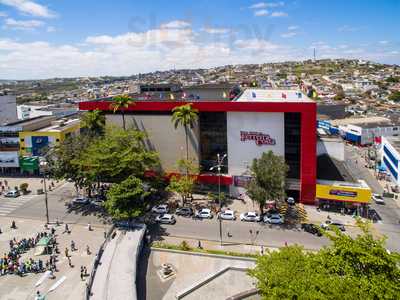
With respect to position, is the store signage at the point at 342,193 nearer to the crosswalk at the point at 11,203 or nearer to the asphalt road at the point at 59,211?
the asphalt road at the point at 59,211

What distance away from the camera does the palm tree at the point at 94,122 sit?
180ft

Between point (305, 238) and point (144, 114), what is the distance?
32.5m

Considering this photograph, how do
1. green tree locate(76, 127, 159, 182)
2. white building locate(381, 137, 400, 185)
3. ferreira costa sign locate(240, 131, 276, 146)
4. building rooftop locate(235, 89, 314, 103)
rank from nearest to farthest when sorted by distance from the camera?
green tree locate(76, 127, 159, 182)
ferreira costa sign locate(240, 131, 276, 146)
building rooftop locate(235, 89, 314, 103)
white building locate(381, 137, 400, 185)

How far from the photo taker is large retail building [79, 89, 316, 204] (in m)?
46.9

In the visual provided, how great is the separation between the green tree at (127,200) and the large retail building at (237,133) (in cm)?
1451

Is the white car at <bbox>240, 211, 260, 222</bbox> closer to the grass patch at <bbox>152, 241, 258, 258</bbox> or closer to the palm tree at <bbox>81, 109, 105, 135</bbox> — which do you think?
the grass patch at <bbox>152, 241, 258, 258</bbox>

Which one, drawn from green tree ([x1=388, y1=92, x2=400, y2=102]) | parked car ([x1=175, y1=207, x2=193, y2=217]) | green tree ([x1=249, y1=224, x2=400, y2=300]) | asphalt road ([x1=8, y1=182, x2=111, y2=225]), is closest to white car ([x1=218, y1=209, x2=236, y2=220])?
parked car ([x1=175, y1=207, x2=193, y2=217])

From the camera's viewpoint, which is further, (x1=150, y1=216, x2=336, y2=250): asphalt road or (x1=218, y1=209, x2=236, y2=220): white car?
(x1=218, y1=209, x2=236, y2=220): white car

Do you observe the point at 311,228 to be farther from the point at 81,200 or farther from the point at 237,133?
the point at 81,200

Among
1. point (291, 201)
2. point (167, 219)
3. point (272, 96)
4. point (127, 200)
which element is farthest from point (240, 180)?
point (127, 200)

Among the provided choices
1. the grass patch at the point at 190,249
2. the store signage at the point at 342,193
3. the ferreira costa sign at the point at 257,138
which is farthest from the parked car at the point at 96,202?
the store signage at the point at 342,193

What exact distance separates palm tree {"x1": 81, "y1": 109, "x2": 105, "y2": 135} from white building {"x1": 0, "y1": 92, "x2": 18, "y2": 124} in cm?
5456

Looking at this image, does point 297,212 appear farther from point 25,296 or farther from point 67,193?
point 67,193

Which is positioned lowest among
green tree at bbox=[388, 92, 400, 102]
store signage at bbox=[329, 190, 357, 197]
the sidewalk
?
the sidewalk
